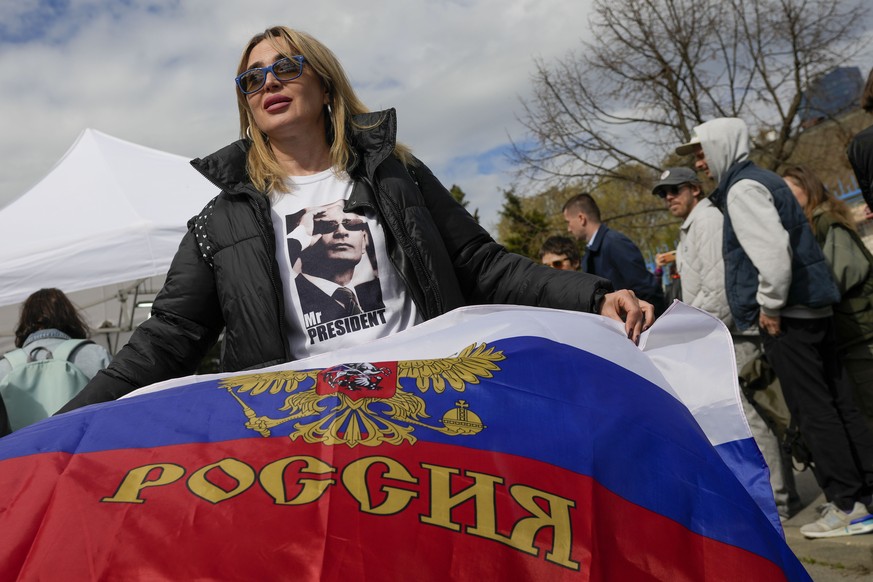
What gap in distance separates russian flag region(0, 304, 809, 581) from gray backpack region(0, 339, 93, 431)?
9.37 feet

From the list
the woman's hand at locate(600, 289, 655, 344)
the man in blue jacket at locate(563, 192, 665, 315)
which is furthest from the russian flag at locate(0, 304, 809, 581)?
the man in blue jacket at locate(563, 192, 665, 315)

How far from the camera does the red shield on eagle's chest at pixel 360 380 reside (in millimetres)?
1727

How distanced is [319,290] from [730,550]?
1184 millimetres

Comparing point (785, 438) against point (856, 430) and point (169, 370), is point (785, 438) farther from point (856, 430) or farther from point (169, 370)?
point (169, 370)

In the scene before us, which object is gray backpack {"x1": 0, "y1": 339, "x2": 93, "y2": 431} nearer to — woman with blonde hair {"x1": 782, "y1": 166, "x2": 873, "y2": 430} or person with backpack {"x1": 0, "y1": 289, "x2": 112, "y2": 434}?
person with backpack {"x1": 0, "y1": 289, "x2": 112, "y2": 434}

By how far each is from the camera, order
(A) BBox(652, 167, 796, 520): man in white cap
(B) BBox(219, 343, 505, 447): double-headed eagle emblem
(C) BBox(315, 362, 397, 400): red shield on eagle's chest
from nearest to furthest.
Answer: (B) BBox(219, 343, 505, 447): double-headed eagle emblem, (C) BBox(315, 362, 397, 400): red shield on eagle's chest, (A) BBox(652, 167, 796, 520): man in white cap

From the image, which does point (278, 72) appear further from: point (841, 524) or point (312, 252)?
point (841, 524)

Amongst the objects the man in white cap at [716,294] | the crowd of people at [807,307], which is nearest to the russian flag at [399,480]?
the crowd of people at [807,307]

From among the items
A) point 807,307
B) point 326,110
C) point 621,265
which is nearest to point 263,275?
point 326,110

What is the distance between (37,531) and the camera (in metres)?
1.35

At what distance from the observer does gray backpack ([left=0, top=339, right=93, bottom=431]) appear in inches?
174

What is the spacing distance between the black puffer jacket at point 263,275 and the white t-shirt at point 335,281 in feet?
0.15

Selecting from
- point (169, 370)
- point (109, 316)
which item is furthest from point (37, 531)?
point (109, 316)

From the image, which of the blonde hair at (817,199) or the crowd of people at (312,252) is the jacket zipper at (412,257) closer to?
the crowd of people at (312,252)
